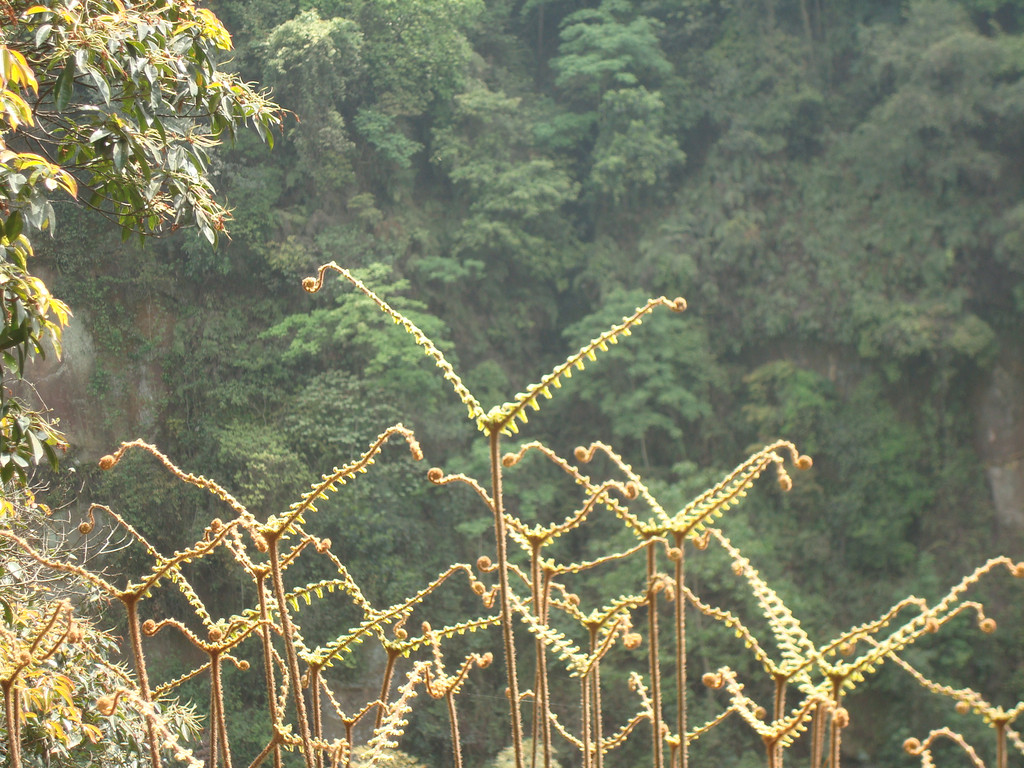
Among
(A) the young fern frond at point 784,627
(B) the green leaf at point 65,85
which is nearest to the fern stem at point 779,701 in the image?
(A) the young fern frond at point 784,627

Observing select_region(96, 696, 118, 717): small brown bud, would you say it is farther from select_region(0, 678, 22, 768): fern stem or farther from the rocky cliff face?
the rocky cliff face

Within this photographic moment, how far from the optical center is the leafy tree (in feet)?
4.22

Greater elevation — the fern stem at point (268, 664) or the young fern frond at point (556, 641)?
the young fern frond at point (556, 641)

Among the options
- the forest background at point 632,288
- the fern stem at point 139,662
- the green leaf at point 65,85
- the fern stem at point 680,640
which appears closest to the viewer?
the fern stem at point 680,640

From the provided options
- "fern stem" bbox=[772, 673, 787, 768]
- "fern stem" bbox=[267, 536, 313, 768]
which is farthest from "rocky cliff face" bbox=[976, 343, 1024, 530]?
"fern stem" bbox=[267, 536, 313, 768]

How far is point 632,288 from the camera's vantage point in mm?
7320

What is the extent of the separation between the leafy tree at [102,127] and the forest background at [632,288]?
4.20 m

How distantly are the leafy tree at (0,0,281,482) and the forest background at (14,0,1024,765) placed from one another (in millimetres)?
4204

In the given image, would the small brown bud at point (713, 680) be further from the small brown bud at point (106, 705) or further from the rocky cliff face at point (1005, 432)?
the rocky cliff face at point (1005, 432)

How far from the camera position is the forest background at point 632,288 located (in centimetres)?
600

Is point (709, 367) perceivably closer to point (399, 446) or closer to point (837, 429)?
point (837, 429)

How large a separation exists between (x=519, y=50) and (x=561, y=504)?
4.20m

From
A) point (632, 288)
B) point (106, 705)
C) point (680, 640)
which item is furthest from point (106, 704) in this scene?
point (632, 288)

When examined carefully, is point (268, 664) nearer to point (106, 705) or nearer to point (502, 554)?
point (106, 705)
